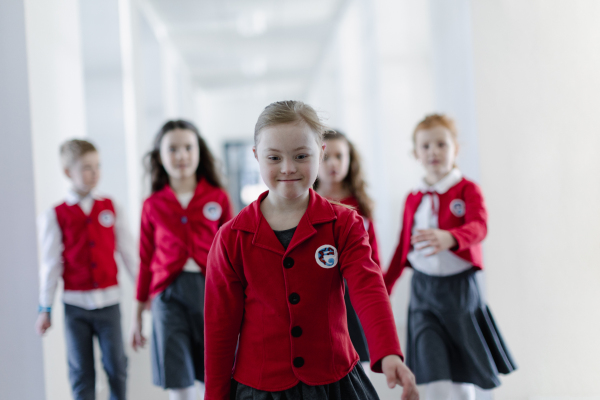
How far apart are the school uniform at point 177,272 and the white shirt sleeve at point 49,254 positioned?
37cm

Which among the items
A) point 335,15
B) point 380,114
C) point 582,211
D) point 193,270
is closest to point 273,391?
point 193,270

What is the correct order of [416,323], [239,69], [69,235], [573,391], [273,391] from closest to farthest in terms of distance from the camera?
[273,391]
[416,323]
[69,235]
[573,391]
[239,69]

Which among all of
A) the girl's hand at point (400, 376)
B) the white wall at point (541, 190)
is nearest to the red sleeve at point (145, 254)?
the girl's hand at point (400, 376)

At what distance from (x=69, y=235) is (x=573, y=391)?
7.95 feet

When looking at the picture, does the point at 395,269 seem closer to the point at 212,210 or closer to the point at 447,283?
the point at 447,283

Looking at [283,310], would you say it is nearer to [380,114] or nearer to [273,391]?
[273,391]

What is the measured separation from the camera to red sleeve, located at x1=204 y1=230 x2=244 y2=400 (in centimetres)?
118

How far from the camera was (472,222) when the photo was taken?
74.9 inches

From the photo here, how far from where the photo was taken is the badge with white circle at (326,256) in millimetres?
1155

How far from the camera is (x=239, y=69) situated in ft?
30.3

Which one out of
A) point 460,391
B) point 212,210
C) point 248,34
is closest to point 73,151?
point 212,210

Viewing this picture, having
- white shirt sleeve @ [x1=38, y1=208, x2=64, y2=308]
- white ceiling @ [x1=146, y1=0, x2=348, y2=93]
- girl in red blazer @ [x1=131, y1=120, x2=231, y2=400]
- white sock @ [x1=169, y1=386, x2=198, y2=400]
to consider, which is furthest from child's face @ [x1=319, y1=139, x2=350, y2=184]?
white ceiling @ [x1=146, y1=0, x2=348, y2=93]

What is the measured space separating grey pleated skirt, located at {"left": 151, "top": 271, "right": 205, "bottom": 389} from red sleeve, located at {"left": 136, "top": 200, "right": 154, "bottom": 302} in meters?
0.10

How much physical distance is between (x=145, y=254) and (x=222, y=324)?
3.47 ft
